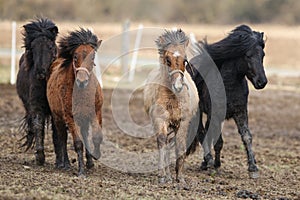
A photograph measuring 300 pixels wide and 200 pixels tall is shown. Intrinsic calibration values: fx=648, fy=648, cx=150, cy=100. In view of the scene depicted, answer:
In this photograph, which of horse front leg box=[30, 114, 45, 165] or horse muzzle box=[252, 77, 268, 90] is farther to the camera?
horse front leg box=[30, 114, 45, 165]

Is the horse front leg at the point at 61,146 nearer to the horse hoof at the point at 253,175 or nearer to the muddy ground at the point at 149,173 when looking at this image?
the muddy ground at the point at 149,173

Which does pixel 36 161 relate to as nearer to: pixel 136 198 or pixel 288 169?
pixel 136 198

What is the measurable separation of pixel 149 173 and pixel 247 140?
1.61 meters

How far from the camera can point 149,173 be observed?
9633 millimetres

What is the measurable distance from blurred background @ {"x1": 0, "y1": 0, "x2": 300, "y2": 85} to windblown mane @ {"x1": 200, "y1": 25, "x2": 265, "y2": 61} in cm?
2349

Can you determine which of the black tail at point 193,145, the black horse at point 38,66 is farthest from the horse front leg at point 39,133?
the black tail at point 193,145

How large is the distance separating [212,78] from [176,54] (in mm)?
1950

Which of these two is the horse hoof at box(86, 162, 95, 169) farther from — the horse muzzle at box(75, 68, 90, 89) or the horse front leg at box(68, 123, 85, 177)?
the horse muzzle at box(75, 68, 90, 89)

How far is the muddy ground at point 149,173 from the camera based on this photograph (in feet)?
24.1

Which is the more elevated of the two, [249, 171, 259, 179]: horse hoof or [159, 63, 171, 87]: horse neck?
[159, 63, 171, 87]: horse neck

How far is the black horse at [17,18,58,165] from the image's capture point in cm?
962

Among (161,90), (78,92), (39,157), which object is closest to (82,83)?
(78,92)

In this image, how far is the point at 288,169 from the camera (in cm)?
1047

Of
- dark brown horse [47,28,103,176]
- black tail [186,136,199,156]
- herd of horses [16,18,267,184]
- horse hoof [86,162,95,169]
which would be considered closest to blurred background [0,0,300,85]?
herd of horses [16,18,267,184]
